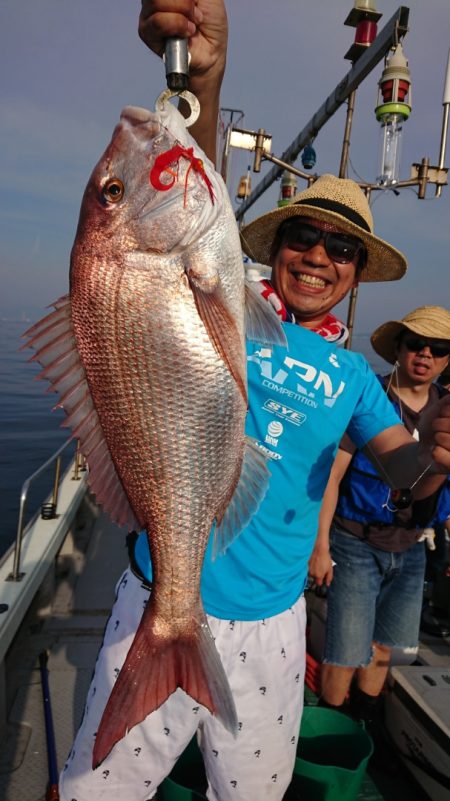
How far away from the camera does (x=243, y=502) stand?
1.62 metres

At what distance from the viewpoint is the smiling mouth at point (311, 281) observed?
213 centimetres

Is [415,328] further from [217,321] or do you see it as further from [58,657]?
[58,657]

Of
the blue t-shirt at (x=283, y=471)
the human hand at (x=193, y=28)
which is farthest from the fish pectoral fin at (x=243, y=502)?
the human hand at (x=193, y=28)

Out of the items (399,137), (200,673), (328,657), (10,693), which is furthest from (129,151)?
(399,137)

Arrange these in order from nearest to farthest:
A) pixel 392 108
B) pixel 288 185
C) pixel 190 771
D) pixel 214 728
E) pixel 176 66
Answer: pixel 176 66, pixel 214 728, pixel 190 771, pixel 392 108, pixel 288 185

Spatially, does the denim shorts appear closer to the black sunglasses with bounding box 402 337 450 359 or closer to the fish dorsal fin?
the black sunglasses with bounding box 402 337 450 359

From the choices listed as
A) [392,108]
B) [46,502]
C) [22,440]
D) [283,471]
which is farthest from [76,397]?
[22,440]

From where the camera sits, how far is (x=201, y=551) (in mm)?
1586

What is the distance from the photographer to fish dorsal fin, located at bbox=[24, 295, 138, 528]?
149 centimetres

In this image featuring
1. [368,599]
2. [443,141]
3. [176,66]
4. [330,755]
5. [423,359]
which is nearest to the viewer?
[176,66]

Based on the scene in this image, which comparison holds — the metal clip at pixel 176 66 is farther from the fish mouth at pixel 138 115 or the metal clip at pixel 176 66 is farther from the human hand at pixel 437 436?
the human hand at pixel 437 436

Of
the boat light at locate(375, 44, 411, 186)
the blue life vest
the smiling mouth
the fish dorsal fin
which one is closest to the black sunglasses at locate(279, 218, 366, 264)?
the smiling mouth

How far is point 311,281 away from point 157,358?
988 millimetres

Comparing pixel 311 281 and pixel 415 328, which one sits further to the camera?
pixel 415 328
